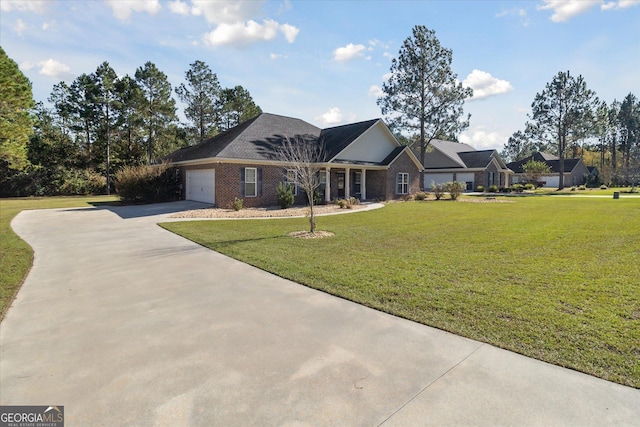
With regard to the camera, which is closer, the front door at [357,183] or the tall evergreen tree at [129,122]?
the front door at [357,183]

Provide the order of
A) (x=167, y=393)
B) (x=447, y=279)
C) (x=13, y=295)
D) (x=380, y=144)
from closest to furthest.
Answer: (x=167, y=393)
(x=13, y=295)
(x=447, y=279)
(x=380, y=144)

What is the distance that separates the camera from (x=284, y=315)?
4441 mm

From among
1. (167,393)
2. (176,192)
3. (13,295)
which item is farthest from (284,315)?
(176,192)

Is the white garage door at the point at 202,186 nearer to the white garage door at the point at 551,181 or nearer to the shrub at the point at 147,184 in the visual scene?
the shrub at the point at 147,184

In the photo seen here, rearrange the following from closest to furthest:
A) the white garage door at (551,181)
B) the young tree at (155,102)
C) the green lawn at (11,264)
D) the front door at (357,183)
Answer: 1. the green lawn at (11,264)
2. the front door at (357,183)
3. the young tree at (155,102)
4. the white garage door at (551,181)

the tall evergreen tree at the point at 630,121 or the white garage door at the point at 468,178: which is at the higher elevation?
the tall evergreen tree at the point at 630,121

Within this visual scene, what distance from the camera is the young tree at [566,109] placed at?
37.9 m

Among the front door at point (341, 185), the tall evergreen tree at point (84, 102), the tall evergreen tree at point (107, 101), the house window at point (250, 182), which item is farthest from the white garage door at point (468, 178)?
the tall evergreen tree at point (84, 102)

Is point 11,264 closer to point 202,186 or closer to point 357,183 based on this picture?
point 202,186

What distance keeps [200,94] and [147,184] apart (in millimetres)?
23045

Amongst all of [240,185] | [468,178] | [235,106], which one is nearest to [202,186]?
[240,185]

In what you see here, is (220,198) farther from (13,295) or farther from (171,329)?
(171,329)

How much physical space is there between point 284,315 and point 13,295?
4512 mm

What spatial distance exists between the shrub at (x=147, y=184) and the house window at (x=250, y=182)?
20.8ft
